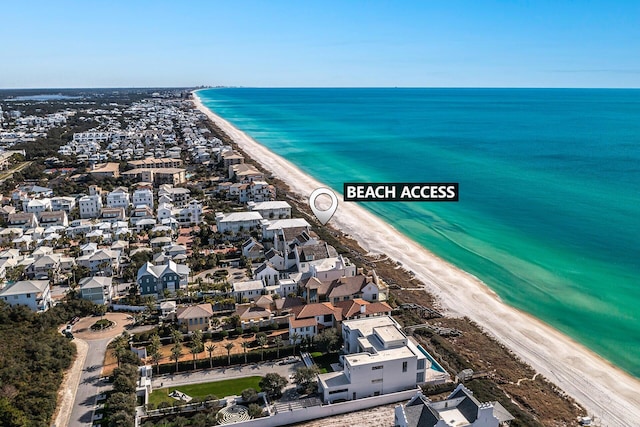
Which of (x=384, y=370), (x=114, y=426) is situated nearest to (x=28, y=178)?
(x=114, y=426)

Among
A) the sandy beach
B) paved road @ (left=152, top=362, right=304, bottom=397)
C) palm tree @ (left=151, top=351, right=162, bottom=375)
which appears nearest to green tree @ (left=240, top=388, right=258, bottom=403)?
paved road @ (left=152, top=362, right=304, bottom=397)

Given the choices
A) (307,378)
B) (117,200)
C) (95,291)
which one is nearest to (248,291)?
Answer: (95,291)

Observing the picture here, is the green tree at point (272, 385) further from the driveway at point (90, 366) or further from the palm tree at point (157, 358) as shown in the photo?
the driveway at point (90, 366)

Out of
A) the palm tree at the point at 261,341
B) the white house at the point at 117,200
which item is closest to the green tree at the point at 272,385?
the palm tree at the point at 261,341

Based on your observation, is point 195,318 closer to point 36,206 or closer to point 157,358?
point 157,358

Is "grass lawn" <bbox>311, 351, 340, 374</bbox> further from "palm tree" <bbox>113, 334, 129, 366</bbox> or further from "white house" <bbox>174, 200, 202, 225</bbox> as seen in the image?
"white house" <bbox>174, 200, 202, 225</bbox>

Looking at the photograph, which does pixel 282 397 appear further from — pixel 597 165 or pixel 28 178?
pixel 597 165
